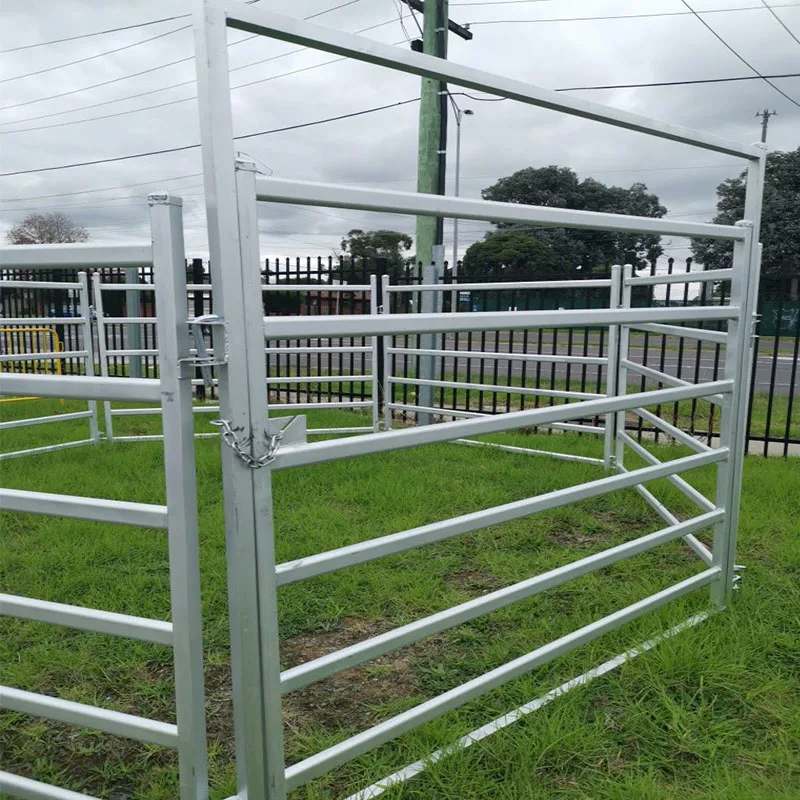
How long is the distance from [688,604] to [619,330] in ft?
8.44

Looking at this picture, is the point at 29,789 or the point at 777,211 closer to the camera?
the point at 29,789

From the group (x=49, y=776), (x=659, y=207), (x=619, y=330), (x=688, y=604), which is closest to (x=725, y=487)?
(x=688, y=604)

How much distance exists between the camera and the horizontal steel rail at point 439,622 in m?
1.81

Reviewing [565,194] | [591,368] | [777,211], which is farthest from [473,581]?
[565,194]

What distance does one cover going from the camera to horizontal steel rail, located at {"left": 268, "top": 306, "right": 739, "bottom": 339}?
1.70 m

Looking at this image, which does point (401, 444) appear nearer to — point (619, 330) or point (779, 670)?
point (779, 670)

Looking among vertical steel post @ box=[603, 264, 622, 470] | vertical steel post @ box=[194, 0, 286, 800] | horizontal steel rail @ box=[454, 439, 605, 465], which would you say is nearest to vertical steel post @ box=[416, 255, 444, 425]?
horizontal steel rail @ box=[454, 439, 605, 465]

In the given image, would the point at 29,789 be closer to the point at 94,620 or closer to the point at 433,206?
the point at 94,620

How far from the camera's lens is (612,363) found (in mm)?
5250

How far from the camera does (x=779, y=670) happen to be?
266cm

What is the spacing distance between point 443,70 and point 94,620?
1.76 metres

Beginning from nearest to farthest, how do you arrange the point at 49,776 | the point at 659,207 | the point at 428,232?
the point at 49,776
the point at 428,232
the point at 659,207

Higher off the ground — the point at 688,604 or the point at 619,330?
the point at 619,330

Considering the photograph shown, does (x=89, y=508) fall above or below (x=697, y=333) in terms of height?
below
